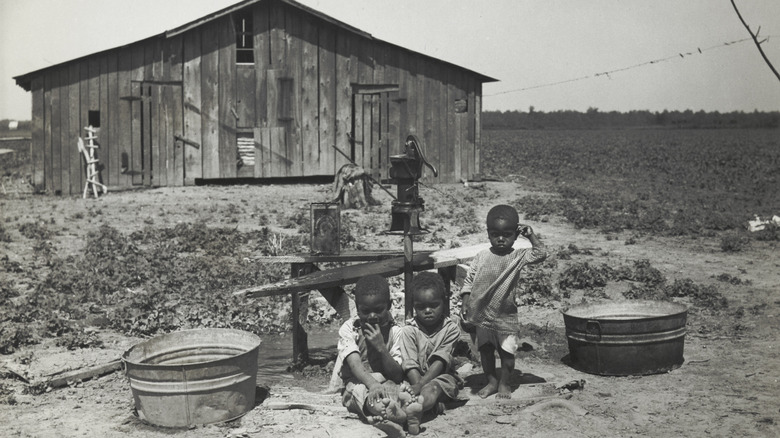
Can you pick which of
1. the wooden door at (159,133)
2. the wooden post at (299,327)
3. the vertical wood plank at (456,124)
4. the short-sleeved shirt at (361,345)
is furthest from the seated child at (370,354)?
the vertical wood plank at (456,124)

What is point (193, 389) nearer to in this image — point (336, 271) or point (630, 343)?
point (336, 271)

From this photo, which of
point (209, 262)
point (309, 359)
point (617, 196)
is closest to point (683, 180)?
point (617, 196)

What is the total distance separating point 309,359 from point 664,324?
3094 millimetres

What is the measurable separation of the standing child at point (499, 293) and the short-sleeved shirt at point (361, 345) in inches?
29.0

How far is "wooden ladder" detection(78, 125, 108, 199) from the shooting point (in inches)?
729

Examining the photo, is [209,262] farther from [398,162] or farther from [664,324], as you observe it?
[664,324]

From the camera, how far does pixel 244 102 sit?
1942 centimetres

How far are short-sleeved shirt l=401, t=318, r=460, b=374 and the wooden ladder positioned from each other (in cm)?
1455

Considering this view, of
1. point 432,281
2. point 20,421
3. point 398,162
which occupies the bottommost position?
point 20,421

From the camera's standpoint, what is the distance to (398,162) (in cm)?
655

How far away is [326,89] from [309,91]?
0.44 meters

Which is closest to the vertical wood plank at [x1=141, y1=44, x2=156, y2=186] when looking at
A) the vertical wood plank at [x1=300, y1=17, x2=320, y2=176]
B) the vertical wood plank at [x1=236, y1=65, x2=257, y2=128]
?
the vertical wood plank at [x1=236, y1=65, x2=257, y2=128]

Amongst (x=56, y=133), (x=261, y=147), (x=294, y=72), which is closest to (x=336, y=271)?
(x=261, y=147)

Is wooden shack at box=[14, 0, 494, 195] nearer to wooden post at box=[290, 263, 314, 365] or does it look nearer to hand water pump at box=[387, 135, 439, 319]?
wooden post at box=[290, 263, 314, 365]
